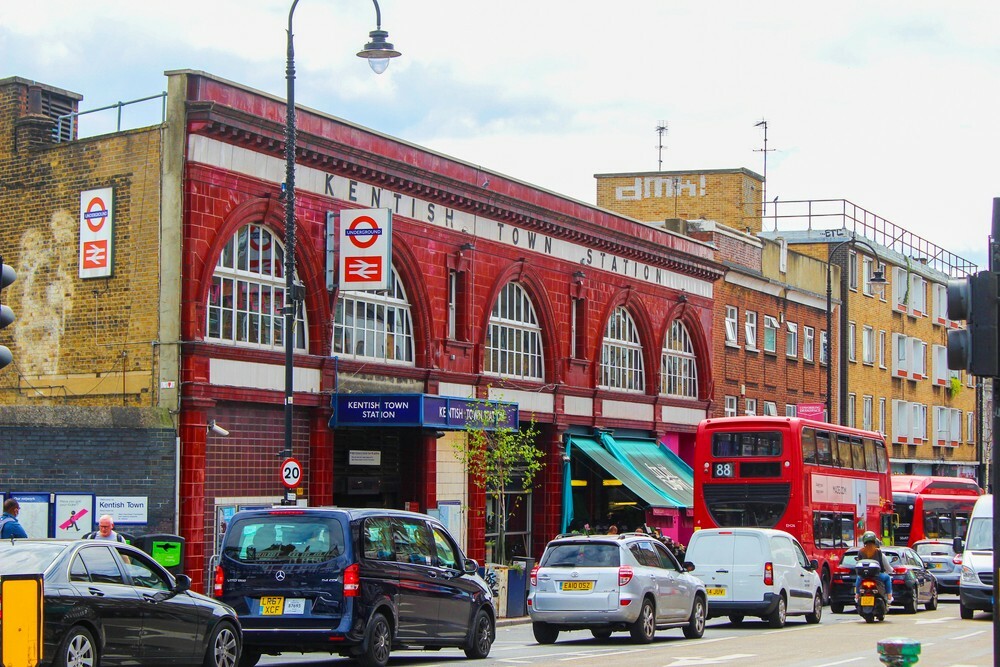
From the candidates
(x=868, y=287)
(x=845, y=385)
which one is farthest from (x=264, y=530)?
(x=868, y=287)

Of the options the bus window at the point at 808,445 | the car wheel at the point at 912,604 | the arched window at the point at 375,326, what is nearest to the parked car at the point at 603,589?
the arched window at the point at 375,326

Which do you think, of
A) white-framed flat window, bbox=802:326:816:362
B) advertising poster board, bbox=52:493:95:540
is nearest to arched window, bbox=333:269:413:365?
advertising poster board, bbox=52:493:95:540

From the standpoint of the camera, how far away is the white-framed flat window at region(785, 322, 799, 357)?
54534mm

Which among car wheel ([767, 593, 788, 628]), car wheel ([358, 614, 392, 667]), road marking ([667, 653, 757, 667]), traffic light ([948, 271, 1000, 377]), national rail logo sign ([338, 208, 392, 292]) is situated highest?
national rail logo sign ([338, 208, 392, 292])

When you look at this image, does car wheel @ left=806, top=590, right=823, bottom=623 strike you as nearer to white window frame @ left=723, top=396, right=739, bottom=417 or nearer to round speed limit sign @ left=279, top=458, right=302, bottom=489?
round speed limit sign @ left=279, top=458, right=302, bottom=489

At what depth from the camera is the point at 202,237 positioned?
1072 inches

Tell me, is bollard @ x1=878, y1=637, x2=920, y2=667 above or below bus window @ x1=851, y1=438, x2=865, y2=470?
below

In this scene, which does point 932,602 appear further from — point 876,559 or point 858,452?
point 876,559

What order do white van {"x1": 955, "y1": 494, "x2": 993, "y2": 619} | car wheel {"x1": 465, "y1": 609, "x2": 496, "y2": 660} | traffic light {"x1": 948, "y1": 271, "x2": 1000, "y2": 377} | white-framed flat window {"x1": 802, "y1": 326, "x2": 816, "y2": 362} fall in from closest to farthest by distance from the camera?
traffic light {"x1": 948, "y1": 271, "x2": 1000, "y2": 377} < car wheel {"x1": 465, "y1": 609, "x2": 496, "y2": 660} < white van {"x1": 955, "y1": 494, "x2": 993, "y2": 619} < white-framed flat window {"x1": 802, "y1": 326, "x2": 816, "y2": 362}

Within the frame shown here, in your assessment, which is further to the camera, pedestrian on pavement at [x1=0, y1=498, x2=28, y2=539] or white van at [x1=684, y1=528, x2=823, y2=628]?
white van at [x1=684, y1=528, x2=823, y2=628]

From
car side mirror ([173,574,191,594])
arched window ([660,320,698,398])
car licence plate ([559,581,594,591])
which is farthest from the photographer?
arched window ([660,320,698,398])

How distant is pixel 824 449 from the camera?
3597 centimetres

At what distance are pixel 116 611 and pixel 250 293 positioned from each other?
1457cm

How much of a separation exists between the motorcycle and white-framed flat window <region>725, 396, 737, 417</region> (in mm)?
21255
